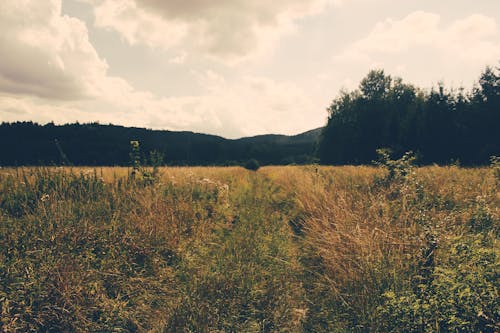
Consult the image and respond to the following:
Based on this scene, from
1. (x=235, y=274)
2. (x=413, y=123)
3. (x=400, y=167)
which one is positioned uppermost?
(x=413, y=123)

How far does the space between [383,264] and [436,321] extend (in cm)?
84

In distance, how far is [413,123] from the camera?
31.7 meters

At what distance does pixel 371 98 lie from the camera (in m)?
39.9

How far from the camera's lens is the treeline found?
93.1 feet

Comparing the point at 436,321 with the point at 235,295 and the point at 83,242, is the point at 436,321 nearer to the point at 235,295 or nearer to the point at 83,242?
the point at 235,295

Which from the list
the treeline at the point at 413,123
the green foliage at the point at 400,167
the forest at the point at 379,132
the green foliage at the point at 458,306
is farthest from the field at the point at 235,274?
the treeline at the point at 413,123

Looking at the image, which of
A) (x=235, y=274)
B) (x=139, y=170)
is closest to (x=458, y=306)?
(x=235, y=274)

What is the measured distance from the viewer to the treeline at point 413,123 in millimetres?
28375

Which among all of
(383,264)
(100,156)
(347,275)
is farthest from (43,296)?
(100,156)

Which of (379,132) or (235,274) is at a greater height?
(379,132)

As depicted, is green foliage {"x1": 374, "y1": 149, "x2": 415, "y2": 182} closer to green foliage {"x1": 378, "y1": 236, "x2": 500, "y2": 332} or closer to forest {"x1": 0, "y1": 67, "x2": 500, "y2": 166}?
green foliage {"x1": 378, "y1": 236, "x2": 500, "y2": 332}

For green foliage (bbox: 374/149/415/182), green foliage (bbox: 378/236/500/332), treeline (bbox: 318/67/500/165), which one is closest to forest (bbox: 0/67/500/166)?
treeline (bbox: 318/67/500/165)

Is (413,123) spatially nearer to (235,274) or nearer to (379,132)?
(379,132)

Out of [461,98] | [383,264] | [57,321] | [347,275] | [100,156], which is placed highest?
[461,98]
